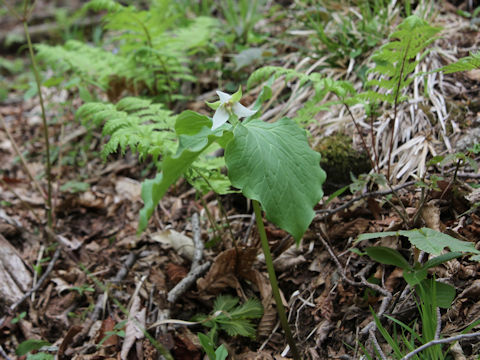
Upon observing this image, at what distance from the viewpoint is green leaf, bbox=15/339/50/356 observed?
1829mm

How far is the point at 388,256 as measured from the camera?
1.42 meters

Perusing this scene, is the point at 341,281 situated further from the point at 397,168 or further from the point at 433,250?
the point at 397,168

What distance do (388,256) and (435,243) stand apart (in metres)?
0.22

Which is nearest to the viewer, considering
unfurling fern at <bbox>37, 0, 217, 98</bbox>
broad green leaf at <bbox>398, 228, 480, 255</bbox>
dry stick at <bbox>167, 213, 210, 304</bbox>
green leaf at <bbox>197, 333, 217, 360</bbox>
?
broad green leaf at <bbox>398, 228, 480, 255</bbox>

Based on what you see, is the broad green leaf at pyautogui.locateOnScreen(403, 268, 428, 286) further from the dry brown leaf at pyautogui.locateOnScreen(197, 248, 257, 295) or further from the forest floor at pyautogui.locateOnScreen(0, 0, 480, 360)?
the dry brown leaf at pyautogui.locateOnScreen(197, 248, 257, 295)

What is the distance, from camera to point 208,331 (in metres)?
1.74

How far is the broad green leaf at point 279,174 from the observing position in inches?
43.4

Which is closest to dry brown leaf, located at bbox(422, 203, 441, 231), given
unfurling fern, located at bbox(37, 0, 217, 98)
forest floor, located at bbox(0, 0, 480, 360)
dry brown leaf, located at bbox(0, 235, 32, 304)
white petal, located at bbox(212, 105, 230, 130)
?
forest floor, located at bbox(0, 0, 480, 360)

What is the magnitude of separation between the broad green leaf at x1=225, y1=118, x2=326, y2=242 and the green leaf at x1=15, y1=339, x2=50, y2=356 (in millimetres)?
1424

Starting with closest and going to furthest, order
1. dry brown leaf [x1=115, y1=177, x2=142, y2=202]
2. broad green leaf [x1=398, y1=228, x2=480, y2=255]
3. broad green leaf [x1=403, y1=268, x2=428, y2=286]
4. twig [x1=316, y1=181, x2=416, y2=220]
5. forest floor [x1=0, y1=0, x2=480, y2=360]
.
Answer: broad green leaf [x1=398, y1=228, x2=480, y2=255], broad green leaf [x1=403, y1=268, x2=428, y2=286], forest floor [x1=0, y1=0, x2=480, y2=360], twig [x1=316, y1=181, x2=416, y2=220], dry brown leaf [x1=115, y1=177, x2=142, y2=202]

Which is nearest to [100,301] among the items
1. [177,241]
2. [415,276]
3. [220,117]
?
[177,241]

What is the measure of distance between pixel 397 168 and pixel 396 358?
104cm

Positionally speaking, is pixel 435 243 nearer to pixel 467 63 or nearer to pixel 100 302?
pixel 467 63

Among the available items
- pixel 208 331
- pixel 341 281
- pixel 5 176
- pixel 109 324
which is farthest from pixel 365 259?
pixel 5 176
